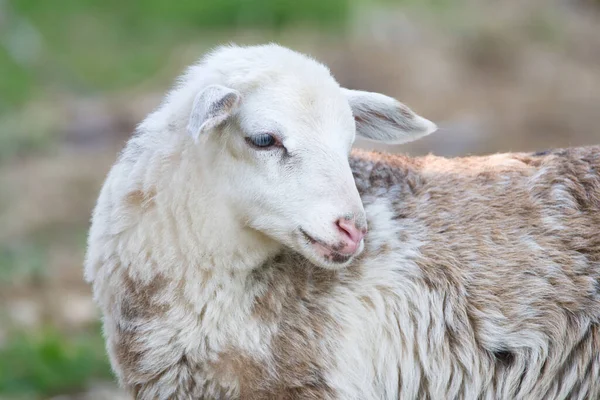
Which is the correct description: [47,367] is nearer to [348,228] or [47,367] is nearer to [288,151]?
[288,151]

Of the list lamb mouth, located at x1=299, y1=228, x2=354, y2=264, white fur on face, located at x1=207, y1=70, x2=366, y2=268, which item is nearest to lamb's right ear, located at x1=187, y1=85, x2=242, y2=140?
white fur on face, located at x1=207, y1=70, x2=366, y2=268

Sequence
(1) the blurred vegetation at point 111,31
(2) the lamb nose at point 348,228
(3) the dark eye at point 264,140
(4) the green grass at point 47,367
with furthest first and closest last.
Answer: (1) the blurred vegetation at point 111,31, (4) the green grass at point 47,367, (3) the dark eye at point 264,140, (2) the lamb nose at point 348,228

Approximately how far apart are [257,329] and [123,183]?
3.67 feet

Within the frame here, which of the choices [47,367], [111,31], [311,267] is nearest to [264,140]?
[311,267]

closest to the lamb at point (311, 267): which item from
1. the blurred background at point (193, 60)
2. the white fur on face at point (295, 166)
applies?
the white fur on face at point (295, 166)

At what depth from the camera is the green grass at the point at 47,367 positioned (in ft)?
26.9

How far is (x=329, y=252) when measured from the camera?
5.11 meters

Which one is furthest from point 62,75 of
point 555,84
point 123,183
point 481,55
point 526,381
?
point 526,381

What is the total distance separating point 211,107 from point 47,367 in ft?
13.1

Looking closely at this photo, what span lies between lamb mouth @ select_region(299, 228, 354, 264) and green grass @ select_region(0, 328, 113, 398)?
3874mm

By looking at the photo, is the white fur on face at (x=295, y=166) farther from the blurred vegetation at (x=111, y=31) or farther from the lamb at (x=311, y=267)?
the blurred vegetation at (x=111, y=31)

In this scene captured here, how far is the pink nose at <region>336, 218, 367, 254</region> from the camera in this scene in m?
5.04

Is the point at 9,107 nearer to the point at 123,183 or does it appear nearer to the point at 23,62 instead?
the point at 23,62

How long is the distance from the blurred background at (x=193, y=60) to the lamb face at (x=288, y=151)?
4.69 meters
